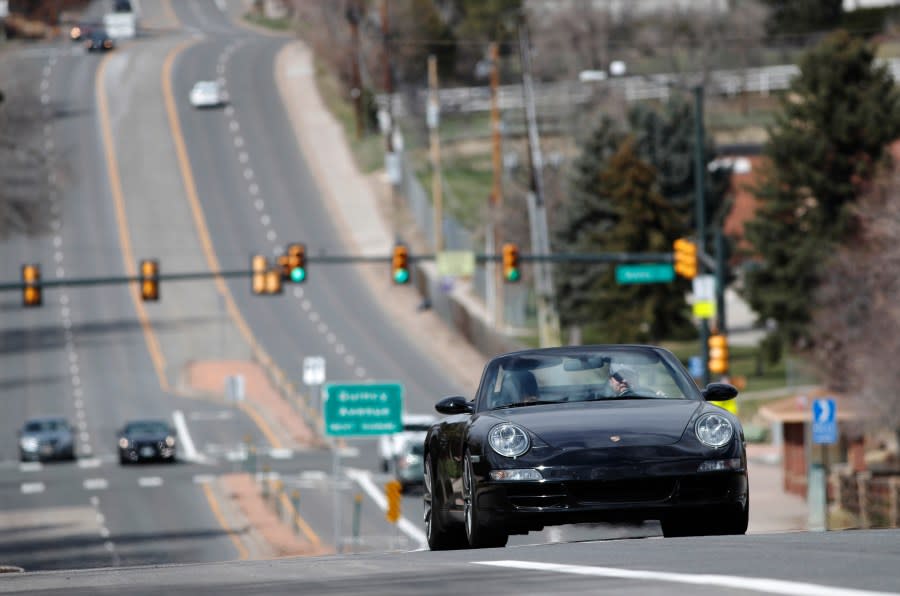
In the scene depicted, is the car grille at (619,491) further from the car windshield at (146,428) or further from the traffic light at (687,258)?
the car windshield at (146,428)


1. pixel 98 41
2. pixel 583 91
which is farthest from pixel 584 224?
pixel 98 41

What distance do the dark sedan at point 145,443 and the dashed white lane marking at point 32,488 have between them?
4299 mm

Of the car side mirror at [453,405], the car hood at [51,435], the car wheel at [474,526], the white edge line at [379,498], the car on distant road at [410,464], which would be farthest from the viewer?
the car hood at [51,435]

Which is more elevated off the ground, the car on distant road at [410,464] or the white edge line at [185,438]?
the car on distant road at [410,464]

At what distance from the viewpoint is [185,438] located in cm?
6247

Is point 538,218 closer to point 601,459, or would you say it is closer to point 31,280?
point 31,280

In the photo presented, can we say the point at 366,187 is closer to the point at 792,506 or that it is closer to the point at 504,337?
the point at 504,337

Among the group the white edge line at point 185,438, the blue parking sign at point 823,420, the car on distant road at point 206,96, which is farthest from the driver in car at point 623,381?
the car on distant road at point 206,96

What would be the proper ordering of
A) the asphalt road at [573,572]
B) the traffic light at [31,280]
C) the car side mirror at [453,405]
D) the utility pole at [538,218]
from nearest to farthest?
1. the asphalt road at [573,572]
2. the car side mirror at [453,405]
3. the traffic light at [31,280]
4. the utility pole at [538,218]

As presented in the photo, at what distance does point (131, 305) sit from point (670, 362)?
71.4 metres

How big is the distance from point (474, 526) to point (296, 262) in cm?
3175

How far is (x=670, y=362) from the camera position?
1380 cm

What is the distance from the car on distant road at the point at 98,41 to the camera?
114 meters

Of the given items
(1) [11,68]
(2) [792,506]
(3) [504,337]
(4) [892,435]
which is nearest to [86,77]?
(1) [11,68]
